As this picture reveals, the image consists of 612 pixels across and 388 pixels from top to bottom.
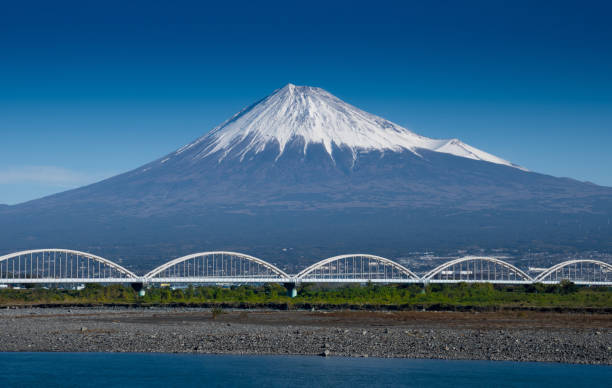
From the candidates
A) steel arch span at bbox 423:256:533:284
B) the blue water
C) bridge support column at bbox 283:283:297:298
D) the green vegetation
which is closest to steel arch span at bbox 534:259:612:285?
steel arch span at bbox 423:256:533:284

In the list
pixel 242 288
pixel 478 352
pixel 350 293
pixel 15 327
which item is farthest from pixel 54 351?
pixel 242 288

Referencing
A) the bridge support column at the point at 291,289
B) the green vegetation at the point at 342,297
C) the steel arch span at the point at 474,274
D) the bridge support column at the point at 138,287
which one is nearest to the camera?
the green vegetation at the point at 342,297

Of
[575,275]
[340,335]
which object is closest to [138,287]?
[340,335]

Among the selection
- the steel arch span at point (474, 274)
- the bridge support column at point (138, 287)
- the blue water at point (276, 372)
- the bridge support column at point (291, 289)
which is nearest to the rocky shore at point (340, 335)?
the blue water at point (276, 372)

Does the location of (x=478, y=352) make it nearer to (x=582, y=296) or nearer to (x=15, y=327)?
Answer: (x=15, y=327)

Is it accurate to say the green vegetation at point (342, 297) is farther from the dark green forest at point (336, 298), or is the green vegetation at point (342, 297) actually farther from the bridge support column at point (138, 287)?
the bridge support column at point (138, 287)

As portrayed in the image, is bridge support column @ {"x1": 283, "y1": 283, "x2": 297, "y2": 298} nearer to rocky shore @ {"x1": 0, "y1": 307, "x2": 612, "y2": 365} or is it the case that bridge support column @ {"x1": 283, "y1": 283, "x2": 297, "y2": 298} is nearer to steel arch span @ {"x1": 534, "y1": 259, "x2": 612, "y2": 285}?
steel arch span @ {"x1": 534, "y1": 259, "x2": 612, "y2": 285}
